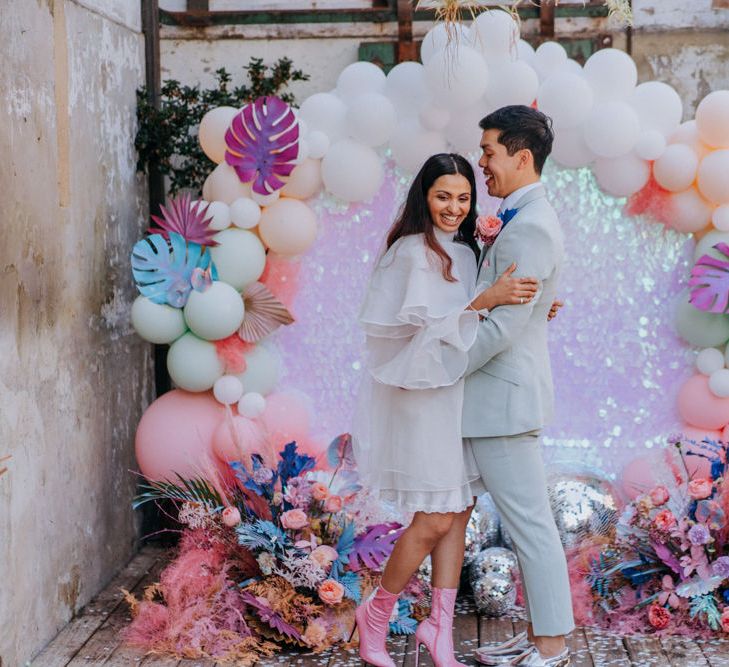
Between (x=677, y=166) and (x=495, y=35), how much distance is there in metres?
0.84

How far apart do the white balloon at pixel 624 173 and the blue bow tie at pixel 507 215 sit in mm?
1142

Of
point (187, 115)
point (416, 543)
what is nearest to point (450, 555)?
point (416, 543)

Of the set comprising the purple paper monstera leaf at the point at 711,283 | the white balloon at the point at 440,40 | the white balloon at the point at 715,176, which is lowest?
the purple paper monstera leaf at the point at 711,283

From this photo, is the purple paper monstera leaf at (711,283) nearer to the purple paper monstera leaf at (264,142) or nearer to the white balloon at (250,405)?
the purple paper monstera leaf at (264,142)

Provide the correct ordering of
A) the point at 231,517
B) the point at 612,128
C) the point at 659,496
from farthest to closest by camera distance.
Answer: the point at 612,128 < the point at 659,496 < the point at 231,517

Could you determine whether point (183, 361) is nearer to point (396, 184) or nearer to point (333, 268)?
point (333, 268)

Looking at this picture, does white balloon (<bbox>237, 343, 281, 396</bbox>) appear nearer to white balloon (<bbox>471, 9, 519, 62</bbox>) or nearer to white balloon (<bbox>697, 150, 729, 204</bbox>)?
white balloon (<bbox>471, 9, 519, 62</bbox>)

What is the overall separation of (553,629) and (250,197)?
6.57 ft

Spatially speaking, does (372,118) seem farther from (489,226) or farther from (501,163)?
(489,226)

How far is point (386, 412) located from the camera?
3295mm

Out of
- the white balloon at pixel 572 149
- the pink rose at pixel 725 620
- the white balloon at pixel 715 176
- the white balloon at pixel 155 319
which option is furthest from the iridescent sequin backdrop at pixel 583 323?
the pink rose at pixel 725 620

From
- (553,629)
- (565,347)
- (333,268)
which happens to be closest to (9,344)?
(333,268)

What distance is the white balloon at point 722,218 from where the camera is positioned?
4086mm

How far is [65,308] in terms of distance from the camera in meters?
3.80
